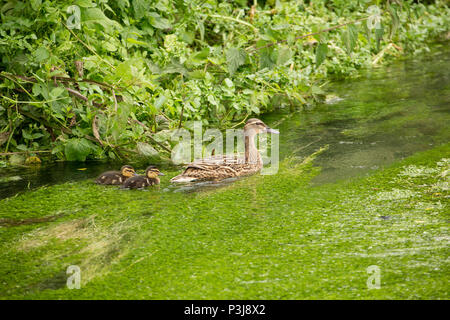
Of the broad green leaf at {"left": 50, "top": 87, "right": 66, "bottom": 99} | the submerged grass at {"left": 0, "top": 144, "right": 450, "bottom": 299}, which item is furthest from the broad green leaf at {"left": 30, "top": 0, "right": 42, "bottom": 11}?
the submerged grass at {"left": 0, "top": 144, "right": 450, "bottom": 299}

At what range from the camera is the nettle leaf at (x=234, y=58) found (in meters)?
8.23

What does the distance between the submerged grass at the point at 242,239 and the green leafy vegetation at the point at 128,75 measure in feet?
3.16

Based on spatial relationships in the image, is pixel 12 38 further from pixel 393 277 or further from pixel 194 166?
pixel 393 277

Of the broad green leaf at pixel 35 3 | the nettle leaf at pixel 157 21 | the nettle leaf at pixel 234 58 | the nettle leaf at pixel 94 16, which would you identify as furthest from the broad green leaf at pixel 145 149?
the nettle leaf at pixel 157 21

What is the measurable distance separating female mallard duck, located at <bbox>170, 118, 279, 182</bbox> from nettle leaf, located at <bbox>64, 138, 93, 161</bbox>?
1235 mm

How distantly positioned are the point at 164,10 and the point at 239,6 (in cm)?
345

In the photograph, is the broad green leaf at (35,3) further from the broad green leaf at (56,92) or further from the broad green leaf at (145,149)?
the broad green leaf at (145,149)

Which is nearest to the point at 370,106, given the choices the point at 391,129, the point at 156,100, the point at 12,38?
the point at 391,129

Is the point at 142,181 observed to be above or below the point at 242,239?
above

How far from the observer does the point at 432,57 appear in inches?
476

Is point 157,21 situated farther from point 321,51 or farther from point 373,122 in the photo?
point 373,122

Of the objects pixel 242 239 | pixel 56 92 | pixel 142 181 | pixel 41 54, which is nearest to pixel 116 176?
pixel 142 181

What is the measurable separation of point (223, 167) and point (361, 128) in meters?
2.26

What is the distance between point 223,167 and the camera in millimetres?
6211
